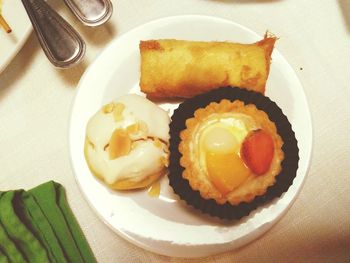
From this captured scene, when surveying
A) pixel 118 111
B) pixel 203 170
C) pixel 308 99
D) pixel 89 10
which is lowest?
pixel 308 99

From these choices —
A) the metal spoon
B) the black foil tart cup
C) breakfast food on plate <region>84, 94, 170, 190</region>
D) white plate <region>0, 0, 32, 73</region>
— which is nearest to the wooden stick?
white plate <region>0, 0, 32, 73</region>

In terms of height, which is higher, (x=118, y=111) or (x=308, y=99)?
(x=118, y=111)

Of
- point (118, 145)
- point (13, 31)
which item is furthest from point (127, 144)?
point (13, 31)

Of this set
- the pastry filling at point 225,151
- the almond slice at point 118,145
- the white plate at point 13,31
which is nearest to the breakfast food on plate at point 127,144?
the almond slice at point 118,145

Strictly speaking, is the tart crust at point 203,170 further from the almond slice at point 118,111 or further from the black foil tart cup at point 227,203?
the almond slice at point 118,111

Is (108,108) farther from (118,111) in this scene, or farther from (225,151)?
(225,151)

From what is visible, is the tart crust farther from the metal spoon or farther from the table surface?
the metal spoon
